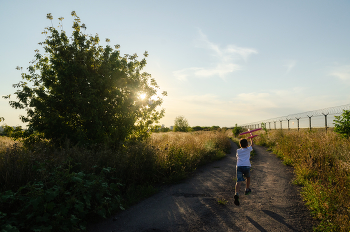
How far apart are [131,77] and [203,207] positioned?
8110 millimetres

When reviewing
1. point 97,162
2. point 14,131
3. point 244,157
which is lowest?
point 97,162

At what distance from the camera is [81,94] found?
920 centimetres

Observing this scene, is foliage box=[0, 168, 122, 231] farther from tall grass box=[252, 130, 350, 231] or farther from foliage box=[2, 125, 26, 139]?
foliage box=[2, 125, 26, 139]

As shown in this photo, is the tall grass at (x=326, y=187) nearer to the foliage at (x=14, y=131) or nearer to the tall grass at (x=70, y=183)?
the tall grass at (x=70, y=183)

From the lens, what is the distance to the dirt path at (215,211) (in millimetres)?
4312

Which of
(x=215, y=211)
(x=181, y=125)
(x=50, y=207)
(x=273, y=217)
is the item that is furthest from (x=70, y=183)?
(x=181, y=125)

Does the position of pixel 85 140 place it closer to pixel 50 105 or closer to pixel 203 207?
pixel 50 105

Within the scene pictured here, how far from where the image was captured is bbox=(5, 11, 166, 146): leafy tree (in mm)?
8905

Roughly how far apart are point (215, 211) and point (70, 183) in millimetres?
3772

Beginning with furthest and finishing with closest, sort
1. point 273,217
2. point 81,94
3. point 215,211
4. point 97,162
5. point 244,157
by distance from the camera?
point 81,94
point 97,162
point 244,157
point 215,211
point 273,217

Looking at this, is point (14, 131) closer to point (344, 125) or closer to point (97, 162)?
point (97, 162)

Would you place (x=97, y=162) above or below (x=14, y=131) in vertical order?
below

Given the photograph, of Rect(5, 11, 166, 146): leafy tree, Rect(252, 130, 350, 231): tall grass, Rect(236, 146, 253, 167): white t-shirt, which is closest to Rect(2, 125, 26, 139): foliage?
Rect(5, 11, 166, 146): leafy tree

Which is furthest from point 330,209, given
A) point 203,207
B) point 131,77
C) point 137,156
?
point 131,77
